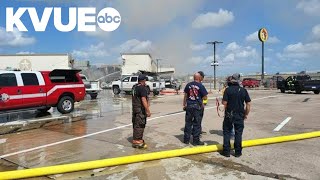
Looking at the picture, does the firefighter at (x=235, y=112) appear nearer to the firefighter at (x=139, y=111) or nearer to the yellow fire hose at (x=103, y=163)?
the yellow fire hose at (x=103, y=163)

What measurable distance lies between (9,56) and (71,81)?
62.1 m

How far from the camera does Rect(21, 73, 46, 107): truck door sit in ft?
46.5

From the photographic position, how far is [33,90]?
14438 millimetres

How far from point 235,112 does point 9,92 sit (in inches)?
354

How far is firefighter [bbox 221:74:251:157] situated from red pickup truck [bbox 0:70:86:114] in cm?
874

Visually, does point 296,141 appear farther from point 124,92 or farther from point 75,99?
point 124,92

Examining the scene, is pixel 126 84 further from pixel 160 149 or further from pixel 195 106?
pixel 160 149

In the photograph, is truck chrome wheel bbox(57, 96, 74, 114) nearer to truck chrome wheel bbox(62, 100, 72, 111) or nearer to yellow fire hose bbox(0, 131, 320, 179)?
truck chrome wheel bbox(62, 100, 72, 111)

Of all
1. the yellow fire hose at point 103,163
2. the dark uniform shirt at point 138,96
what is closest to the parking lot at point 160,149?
the yellow fire hose at point 103,163

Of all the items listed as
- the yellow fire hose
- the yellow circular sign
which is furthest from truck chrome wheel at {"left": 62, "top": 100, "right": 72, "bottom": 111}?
the yellow circular sign

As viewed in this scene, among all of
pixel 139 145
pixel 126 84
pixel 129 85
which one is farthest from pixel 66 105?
pixel 126 84

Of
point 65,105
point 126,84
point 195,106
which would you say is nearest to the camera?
point 195,106

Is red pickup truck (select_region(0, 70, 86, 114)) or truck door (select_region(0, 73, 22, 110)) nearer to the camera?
truck door (select_region(0, 73, 22, 110))

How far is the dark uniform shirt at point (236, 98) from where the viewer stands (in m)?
7.86
